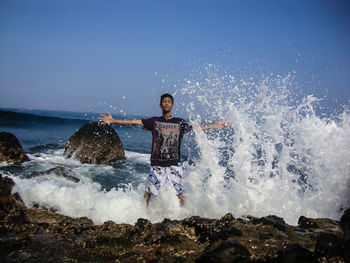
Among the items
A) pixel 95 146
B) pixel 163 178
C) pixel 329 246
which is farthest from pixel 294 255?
A: pixel 95 146

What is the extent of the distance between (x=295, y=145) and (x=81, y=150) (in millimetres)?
7491

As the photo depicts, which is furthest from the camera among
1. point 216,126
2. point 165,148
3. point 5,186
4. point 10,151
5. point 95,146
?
point 95,146

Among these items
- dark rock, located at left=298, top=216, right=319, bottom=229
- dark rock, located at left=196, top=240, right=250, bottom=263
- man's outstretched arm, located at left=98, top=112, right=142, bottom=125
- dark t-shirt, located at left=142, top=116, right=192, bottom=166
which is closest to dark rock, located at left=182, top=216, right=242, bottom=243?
dark rock, located at left=196, top=240, right=250, bottom=263

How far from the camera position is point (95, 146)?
29.8 ft

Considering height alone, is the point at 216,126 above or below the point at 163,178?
above

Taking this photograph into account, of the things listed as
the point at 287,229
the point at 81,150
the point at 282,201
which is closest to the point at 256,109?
the point at 282,201

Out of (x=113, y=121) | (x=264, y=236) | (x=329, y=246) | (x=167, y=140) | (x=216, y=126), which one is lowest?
(x=264, y=236)

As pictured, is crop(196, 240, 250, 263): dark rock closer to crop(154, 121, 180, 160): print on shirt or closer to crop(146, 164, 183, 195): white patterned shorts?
crop(146, 164, 183, 195): white patterned shorts

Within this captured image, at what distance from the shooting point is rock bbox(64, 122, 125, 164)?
8.91m

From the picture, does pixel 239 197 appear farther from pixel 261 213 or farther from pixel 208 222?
pixel 208 222

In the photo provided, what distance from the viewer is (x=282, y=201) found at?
4469 mm

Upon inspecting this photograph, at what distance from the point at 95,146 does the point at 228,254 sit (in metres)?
7.79

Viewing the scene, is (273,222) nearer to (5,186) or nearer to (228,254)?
(228,254)

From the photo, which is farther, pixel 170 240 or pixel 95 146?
pixel 95 146
